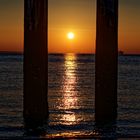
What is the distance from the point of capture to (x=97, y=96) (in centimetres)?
1326

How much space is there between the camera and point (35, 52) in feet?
42.4

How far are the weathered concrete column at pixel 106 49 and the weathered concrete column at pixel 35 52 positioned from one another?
1.45 metres

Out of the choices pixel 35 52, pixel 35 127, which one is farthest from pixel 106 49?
pixel 35 127

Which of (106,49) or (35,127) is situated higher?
(106,49)

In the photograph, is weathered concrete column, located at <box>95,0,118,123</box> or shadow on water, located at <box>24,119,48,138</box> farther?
shadow on water, located at <box>24,119,48,138</box>

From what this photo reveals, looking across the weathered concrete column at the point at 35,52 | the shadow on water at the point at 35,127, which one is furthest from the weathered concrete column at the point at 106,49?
the shadow on water at the point at 35,127

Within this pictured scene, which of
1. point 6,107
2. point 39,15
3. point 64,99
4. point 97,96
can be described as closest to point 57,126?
point 97,96

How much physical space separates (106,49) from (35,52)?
188 cm

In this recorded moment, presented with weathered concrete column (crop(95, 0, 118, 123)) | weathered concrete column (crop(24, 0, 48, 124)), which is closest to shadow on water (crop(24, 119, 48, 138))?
weathered concrete column (crop(24, 0, 48, 124))

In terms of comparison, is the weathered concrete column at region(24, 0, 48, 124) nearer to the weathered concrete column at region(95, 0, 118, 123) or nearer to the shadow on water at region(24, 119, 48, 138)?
the shadow on water at region(24, 119, 48, 138)

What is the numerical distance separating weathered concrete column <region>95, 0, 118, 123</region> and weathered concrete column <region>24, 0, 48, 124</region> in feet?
4.77

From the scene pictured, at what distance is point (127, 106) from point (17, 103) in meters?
4.93

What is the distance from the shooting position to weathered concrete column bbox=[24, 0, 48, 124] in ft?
42.3

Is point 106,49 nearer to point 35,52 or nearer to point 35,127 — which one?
point 35,52
